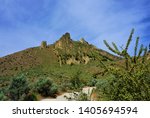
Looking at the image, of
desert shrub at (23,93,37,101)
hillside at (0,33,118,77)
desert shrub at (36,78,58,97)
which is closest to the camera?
desert shrub at (23,93,37,101)

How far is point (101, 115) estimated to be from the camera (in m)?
5.01

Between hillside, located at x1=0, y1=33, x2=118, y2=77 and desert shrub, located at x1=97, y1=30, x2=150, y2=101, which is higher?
hillside, located at x1=0, y1=33, x2=118, y2=77

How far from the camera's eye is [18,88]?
2520 centimetres

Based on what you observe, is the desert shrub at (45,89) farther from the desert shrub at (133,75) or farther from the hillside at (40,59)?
the hillside at (40,59)

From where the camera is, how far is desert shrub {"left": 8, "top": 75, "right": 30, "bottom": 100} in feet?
81.2

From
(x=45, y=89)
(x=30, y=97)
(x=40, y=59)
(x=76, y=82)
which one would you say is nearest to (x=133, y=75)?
(x=76, y=82)

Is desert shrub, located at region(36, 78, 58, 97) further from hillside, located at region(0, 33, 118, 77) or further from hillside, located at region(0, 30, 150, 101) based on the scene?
hillside, located at region(0, 33, 118, 77)

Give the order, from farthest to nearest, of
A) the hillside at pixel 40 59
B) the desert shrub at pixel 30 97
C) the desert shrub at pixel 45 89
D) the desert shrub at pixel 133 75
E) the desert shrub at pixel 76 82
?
the hillside at pixel 40 59
the desert shrub at pixel 45 89
the desert shrub at pixel 30 97
the desert shrub at pixel 76 82
the desert shrub at pixel 133 75

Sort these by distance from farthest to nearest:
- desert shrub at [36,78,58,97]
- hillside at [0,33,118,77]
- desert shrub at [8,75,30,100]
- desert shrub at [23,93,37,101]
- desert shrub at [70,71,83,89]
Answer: hillside at [0,33,118,77] < desert shrub at [36,78,58,97] < desert shrub at [8,75,30,100] < desert shrub at [23,93,37,101] < desert shrub at [70,71,83,89]


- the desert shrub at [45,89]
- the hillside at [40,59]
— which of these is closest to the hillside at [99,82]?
the desert shrub at [45,89]

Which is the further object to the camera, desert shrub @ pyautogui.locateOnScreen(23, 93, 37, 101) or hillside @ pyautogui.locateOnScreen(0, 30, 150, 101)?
desert shrub @ pyautogui.locateOnScreen(23, 93, 37, 101)

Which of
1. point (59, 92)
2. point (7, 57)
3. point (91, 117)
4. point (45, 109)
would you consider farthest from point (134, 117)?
point (7, 57)

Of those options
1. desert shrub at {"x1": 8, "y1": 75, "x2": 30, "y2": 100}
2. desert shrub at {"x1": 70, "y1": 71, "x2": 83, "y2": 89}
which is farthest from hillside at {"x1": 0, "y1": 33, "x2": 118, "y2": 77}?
desert shrub at {"x1": 70, "y1": 71, "x2": 83, "y2": 89}

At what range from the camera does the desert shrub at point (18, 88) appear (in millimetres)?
24736
